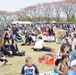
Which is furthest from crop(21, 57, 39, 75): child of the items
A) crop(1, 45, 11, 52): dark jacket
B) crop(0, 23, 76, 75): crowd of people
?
crop(1, 45, 11, 52): dark jacket

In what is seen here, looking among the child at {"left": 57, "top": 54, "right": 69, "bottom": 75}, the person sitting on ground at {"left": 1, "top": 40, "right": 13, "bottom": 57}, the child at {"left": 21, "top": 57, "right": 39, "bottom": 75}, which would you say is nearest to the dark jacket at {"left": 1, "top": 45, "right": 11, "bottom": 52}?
the person sitting on ground at {"left": 1, "top": 40, "right": 13, "bottom": 57}

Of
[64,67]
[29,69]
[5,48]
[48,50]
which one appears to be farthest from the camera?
[48,50]

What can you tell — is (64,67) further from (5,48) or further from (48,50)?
(48,50)

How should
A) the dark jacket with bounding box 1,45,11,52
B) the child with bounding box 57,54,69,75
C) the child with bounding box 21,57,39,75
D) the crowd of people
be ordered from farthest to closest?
the dark jacket with bounding box 1,45,11,52 < the child with bounding box 57,54,69,75 < the child with bounding box 21,57,39,75 < the crowd of people

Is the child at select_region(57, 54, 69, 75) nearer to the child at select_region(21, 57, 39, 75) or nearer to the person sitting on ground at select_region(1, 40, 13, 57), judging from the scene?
the child at select_region(21, 57, 39, 75)

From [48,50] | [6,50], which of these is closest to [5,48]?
[6,50]

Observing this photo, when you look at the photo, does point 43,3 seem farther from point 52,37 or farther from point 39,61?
point 39,61

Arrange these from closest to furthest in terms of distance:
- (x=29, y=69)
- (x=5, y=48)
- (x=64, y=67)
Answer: (x=29, y=69) → (x=64, y=67) → (x=5, y=48)

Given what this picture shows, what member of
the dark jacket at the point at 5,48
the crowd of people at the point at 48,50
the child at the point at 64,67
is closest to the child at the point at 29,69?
the crowd of people at the point at 48,50

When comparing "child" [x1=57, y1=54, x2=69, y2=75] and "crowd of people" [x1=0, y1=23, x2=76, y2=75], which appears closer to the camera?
"crowd of people" [x1=0, y1=23, x2=76, y2=75]

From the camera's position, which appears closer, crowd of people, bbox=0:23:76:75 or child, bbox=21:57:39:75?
crowd of people, bbox=0:23:76:75

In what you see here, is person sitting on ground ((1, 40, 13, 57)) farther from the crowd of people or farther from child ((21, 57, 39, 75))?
child ((21, 57, 39, 75))

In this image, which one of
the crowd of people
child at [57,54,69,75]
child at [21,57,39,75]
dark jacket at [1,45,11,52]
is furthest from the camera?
dark jacket at [1,45,11,52]

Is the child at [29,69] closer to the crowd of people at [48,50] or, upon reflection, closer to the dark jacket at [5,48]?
the crowd of people at [48,50]
